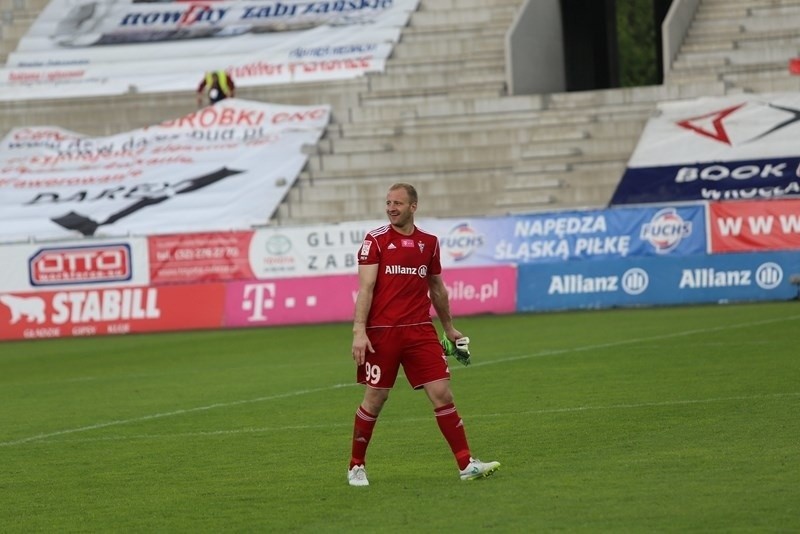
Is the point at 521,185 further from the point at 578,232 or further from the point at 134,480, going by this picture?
the point at 134,480

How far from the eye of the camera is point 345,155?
39.8 meters

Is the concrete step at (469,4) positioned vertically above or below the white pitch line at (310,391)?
above

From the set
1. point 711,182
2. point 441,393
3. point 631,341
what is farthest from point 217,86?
point 441,393

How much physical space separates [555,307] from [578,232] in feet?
5.78

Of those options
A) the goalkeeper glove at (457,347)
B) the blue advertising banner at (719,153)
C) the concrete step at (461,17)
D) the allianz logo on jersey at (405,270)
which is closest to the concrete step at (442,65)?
the concrete step at (461,17)

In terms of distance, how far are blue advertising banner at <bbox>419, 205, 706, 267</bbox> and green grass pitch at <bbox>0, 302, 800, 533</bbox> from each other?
5.68 m

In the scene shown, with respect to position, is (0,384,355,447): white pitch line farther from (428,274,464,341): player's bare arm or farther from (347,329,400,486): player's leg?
(428,274,464,341): player's bare arm

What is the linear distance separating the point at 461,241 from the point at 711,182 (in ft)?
22.4

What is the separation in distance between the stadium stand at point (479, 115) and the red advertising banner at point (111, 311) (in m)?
6.78

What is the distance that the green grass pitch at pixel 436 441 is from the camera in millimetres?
9539

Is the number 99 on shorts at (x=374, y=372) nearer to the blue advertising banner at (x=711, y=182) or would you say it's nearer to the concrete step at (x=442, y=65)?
the blue advertising banner at (x=711, y=182)

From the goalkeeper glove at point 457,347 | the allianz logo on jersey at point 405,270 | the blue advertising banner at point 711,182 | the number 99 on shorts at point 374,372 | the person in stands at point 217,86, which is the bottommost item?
the number 99 on shorts at point 374,372

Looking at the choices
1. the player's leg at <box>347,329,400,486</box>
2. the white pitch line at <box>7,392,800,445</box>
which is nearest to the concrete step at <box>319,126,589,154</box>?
the white pitch line at <box>7,392,800,445</box>

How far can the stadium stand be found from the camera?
123 ft
